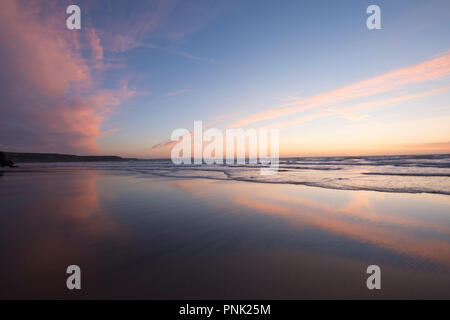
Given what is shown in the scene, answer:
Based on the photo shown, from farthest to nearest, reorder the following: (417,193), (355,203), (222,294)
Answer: (417,193), (355,203), (222,294)

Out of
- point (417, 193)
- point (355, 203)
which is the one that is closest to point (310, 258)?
point (355, 203)

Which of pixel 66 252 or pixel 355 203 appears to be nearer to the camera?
pixel 66 252

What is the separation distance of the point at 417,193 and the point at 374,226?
5.75 metres

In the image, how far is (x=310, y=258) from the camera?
3494 millimetres

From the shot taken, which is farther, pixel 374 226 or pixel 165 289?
pixel 374 226

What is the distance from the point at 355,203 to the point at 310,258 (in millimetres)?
4846

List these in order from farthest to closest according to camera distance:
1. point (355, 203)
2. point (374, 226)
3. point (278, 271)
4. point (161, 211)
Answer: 1. point (355, 203)
2. point (161, 211)
3. point (374, 226)
4. point (278, 271)
